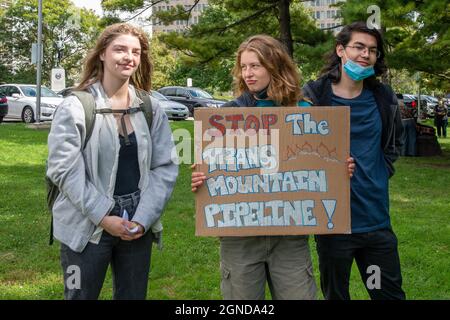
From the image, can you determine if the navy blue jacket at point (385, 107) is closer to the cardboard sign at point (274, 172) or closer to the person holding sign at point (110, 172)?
the cardboard sign at point (274, 172)

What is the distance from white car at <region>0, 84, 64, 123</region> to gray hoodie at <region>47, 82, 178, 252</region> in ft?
61.3

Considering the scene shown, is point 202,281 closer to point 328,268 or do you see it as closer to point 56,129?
point 328,268

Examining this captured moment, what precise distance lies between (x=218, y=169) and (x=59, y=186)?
0.73 metres


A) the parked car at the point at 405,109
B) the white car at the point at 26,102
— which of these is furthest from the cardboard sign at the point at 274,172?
the white car at the point at 26,102

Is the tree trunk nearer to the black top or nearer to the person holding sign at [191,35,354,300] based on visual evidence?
the person holding sign at [191,35,354,300]

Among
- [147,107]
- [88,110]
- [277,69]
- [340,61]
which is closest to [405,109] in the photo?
[340,61]

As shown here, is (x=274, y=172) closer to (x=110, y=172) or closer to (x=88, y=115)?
(x=110, y=172)

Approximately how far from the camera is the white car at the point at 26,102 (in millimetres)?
20656

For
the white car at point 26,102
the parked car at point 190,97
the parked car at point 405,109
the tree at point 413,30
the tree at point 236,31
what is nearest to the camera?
the parked car at point 405,109

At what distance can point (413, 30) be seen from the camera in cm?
1377

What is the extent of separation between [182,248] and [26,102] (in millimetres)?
17110

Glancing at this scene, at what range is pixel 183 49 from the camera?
43.5 feet
